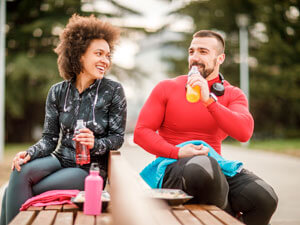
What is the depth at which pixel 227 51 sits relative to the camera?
93.4 feet

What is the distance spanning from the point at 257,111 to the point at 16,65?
17563mm

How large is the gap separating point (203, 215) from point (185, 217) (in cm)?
11

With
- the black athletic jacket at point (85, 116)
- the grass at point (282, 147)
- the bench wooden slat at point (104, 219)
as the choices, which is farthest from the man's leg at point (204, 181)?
the grass at point (282, 147)

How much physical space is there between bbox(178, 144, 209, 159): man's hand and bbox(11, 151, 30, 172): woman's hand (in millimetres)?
1106

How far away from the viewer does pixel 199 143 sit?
3215 millimetres

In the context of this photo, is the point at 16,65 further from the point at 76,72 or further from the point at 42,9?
the point at 76,72

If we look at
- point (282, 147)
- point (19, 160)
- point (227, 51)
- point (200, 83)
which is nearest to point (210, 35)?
point (200, 83)

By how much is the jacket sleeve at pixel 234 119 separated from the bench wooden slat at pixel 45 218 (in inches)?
57.0

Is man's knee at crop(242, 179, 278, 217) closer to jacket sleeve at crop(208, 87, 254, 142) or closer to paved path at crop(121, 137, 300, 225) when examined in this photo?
jacket sleeve at crop(208, 87, 254, 142)

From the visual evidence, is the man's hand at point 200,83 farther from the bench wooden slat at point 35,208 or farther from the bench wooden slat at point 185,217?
the bench wooden slat at point 35,208

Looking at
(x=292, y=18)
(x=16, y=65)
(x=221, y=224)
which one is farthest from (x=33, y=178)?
(x=292, y=18)

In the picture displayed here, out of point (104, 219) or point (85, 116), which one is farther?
point (85, 116)

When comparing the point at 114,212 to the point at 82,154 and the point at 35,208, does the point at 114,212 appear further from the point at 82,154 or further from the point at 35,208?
the point at 82,154

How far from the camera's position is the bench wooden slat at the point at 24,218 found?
2.15 meters
